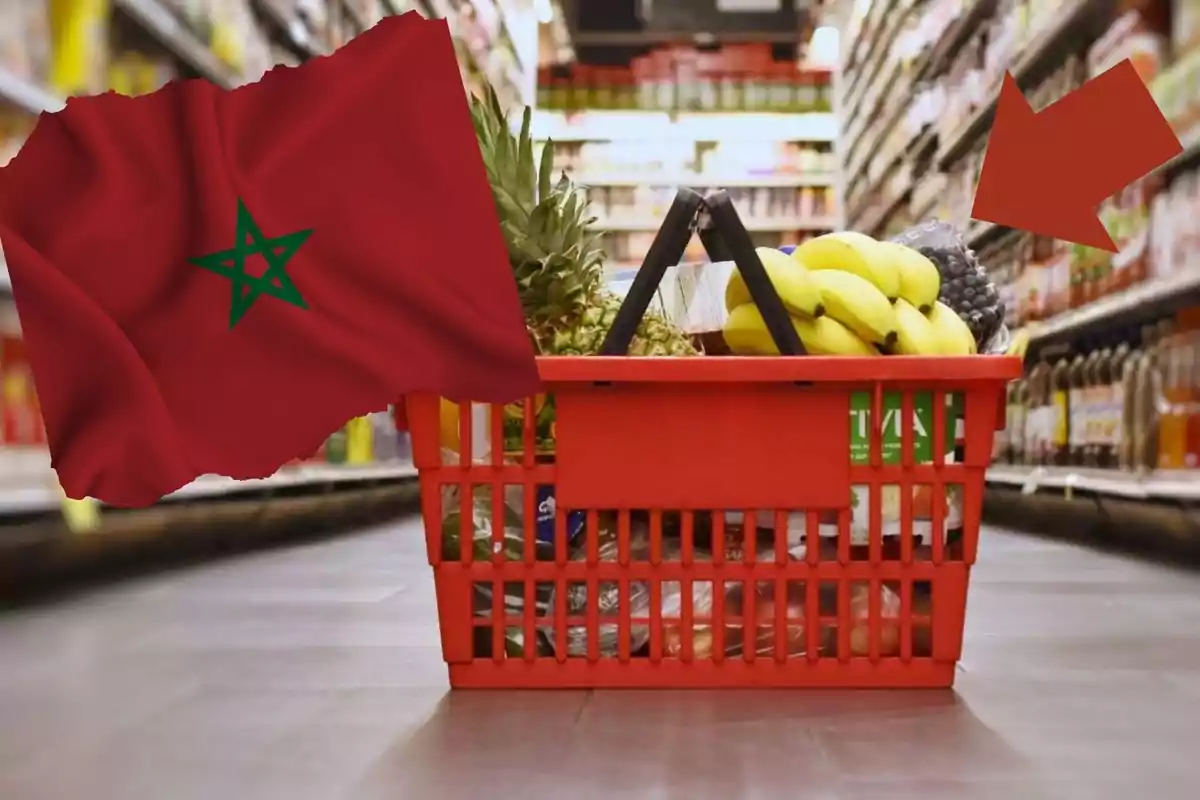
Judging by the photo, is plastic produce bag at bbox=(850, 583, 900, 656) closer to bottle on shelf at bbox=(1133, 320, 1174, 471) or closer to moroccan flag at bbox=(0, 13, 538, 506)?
moroccan flag at bbox=(0, 13, 538, 506)

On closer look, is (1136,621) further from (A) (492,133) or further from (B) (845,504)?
(A) (492,133)

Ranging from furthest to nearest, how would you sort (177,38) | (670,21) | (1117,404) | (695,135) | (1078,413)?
(670,21) → (695,135) → (1078,413) → (1117,404) → (177,38)

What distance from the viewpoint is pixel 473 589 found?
3.43 feet

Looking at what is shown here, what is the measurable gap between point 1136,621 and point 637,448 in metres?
0.94

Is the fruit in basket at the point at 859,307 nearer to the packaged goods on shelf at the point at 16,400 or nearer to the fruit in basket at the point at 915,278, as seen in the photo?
the fruit in basket at the point at 915,278

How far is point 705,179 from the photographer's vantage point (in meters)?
7.75

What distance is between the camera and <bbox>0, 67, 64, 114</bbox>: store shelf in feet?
6.05

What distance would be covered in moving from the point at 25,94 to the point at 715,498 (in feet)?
5.04

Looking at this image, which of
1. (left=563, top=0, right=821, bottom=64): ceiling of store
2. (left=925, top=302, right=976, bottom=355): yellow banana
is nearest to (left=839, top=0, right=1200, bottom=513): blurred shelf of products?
(left=925, top=302, right=976, bottom=355): yellow banana

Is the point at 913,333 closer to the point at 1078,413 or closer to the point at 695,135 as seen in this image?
the point at 1078,413

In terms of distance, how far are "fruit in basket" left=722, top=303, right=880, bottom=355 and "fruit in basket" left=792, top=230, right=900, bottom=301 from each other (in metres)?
0.08

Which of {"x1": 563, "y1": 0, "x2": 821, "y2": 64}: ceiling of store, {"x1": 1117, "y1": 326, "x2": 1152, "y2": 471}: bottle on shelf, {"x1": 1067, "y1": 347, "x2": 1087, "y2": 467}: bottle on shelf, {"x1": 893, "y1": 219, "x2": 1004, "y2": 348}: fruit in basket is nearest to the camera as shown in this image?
{"x1": 893, "y1": 219, "x2": 1004, "y2": 348}: fruit in basket

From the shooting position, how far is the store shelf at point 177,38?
2273 millimetres

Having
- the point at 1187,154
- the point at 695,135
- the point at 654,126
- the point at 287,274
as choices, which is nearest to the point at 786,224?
the point at 695,135
